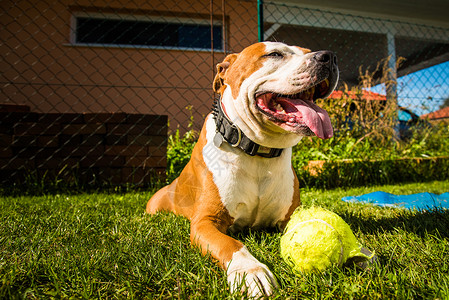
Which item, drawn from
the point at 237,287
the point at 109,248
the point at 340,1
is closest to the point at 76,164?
the point at 109,248

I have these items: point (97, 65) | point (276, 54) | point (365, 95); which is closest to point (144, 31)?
point (97, 65)

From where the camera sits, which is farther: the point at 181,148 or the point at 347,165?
the point at 181,148

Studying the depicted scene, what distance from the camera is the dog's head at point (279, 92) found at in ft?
4.76

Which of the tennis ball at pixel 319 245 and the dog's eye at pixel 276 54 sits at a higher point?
the dog's eye at pixel 276 54

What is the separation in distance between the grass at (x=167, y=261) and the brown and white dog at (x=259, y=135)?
0.53ft

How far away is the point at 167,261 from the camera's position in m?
1.14

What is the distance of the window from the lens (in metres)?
6.38

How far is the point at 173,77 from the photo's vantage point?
6273 millimetres

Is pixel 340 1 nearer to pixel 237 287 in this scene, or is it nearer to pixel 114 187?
pixel 114 187

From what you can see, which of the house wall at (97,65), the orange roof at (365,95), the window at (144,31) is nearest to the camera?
the orange roof at (365,95)

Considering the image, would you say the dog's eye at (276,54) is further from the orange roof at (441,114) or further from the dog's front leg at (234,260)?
the orange roof at (441,114)

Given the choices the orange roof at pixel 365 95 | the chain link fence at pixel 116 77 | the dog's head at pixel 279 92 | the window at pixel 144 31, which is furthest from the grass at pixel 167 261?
the window at pixel 144 31

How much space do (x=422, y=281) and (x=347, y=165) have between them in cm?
292

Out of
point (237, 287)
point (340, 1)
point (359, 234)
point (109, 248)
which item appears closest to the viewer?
point (237, 287)
